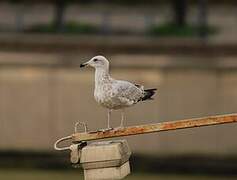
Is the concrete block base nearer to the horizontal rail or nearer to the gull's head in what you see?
the horizontal rail

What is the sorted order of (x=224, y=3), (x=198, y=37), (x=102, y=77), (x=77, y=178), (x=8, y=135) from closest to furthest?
(x=102, y=77) < (x=77, y=178) < (x=8, y=135) < (x=198, y=37) < (x=224, y=3)

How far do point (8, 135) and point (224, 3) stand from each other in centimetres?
1816

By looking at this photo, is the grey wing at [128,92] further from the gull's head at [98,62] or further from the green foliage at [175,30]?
the green foliage at [175,30]

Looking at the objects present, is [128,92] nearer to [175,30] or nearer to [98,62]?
[98,62]

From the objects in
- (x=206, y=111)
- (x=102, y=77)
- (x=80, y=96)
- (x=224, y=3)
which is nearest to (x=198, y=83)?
(x=206, y=111)

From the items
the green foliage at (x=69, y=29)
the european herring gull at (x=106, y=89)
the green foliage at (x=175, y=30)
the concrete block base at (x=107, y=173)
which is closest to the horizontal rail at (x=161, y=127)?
the concrete block base at (x=107, y=173)

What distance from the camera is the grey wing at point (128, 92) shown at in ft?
19.3

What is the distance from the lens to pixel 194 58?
16.4 metres

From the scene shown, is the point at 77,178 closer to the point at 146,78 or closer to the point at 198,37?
the point at 146,78

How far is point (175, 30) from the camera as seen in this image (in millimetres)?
21594

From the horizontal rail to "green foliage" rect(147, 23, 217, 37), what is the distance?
48.2ft

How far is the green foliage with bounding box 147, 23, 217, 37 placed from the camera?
2041cm

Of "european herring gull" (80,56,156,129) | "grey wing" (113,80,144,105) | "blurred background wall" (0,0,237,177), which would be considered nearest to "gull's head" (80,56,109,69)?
"european herring gull" (80,56,156,129)

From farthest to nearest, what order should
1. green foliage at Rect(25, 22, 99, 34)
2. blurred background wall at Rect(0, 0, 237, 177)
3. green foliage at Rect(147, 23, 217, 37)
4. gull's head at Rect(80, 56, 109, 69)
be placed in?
green foliage at Rect(25, 22, 99, 34) < green foliage at Rect(147, 23, 217, 37) < blurred background wall at Rect(0, 0, 237, 177) < gull's head at Rect(80, 56, 109, 69)
